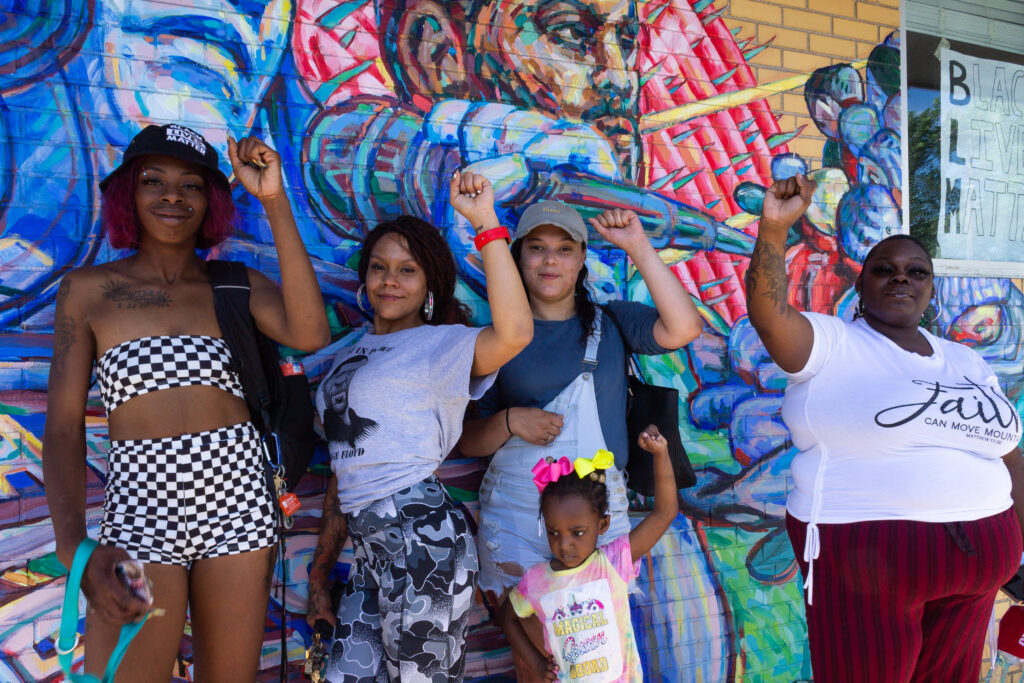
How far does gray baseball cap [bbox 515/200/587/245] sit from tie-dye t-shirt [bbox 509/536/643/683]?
1.18 metres

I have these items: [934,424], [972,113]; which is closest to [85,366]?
[934,424]

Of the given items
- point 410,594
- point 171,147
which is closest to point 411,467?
point 410,594

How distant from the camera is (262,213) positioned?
10.0 ft

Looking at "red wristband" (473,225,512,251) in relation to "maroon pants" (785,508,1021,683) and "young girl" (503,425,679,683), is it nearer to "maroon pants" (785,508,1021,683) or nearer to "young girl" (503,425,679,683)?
"young girl" (503,425,679,683)

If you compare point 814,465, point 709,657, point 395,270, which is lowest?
point 709,657

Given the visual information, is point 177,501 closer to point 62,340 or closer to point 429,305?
point 62,340

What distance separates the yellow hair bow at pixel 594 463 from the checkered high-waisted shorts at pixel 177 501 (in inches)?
42.0

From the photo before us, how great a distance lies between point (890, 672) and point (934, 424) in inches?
33.1

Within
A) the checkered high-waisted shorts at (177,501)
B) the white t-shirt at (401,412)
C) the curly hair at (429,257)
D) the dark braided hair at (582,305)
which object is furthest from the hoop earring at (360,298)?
the checkered high-waisted shorts at (177,501)

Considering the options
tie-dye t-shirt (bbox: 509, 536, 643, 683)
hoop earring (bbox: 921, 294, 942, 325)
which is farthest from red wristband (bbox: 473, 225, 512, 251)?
hoop earring (bbox: 921, 294, 942, 325)

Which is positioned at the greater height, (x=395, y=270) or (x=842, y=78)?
(x=842, y=78)

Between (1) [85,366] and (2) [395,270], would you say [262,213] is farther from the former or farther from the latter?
(1) [85,366]

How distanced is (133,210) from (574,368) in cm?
161

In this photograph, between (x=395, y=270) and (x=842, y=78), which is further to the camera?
(x=842, y=78)
